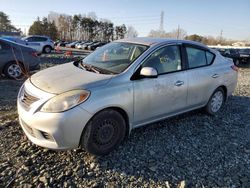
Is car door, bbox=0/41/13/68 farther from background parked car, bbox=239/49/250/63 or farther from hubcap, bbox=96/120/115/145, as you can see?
background parked car, bbox=239/49/250/63

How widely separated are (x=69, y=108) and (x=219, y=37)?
11248 cm

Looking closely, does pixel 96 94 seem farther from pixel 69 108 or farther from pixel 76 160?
pixel 76 160

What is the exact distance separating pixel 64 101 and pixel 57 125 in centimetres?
30

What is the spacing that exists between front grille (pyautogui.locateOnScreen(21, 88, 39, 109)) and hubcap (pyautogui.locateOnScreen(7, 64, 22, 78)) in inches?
224

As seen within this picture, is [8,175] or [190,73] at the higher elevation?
[190,73]

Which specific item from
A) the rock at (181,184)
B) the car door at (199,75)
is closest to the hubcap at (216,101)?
the car door at (199,75)

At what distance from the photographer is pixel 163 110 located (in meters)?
4.37

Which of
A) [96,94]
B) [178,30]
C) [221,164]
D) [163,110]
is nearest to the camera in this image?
[96,94]

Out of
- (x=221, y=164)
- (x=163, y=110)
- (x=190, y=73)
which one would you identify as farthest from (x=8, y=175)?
(x=190, y=73)

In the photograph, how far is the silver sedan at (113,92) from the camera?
10.7ft

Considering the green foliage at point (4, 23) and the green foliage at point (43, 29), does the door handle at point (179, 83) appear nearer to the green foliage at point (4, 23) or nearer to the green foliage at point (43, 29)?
the green foliage at point (43, 29)

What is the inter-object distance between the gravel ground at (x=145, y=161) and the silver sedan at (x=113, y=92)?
29 centimetres

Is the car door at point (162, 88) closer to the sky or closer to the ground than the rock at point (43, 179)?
closer to the sky

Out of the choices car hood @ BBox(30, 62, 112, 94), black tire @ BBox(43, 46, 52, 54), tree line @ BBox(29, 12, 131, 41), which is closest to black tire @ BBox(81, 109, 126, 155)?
car hood @ BBox(30, 62, 112, 94)
